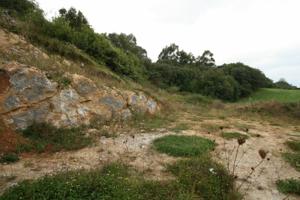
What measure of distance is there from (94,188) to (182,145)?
4117 millimetres

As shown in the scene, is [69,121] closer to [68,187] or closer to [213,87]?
[68,187]

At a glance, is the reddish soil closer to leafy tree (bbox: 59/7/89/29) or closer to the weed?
the weed

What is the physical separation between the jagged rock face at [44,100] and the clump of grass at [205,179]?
488 cm

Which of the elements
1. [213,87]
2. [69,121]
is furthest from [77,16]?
[213,87]

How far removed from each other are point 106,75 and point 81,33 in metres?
6.06

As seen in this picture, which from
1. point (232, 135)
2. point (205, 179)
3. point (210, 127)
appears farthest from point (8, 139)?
point (210, 127)

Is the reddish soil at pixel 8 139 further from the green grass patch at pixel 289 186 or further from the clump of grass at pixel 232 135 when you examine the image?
the clump of grass at pixel 232 135

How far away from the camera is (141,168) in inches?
271

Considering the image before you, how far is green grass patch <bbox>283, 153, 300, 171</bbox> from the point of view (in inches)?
300

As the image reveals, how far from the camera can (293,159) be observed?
317 inches

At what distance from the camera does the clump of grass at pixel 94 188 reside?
4850mm

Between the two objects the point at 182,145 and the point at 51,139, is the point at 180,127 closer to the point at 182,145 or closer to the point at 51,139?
the point at 182,145

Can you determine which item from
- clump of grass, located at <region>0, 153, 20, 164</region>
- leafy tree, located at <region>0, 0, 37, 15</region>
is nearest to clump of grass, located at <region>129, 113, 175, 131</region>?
clump of grass, located at <region>0, 153, 20, 164</region>

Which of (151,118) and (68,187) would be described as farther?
(151,118)
